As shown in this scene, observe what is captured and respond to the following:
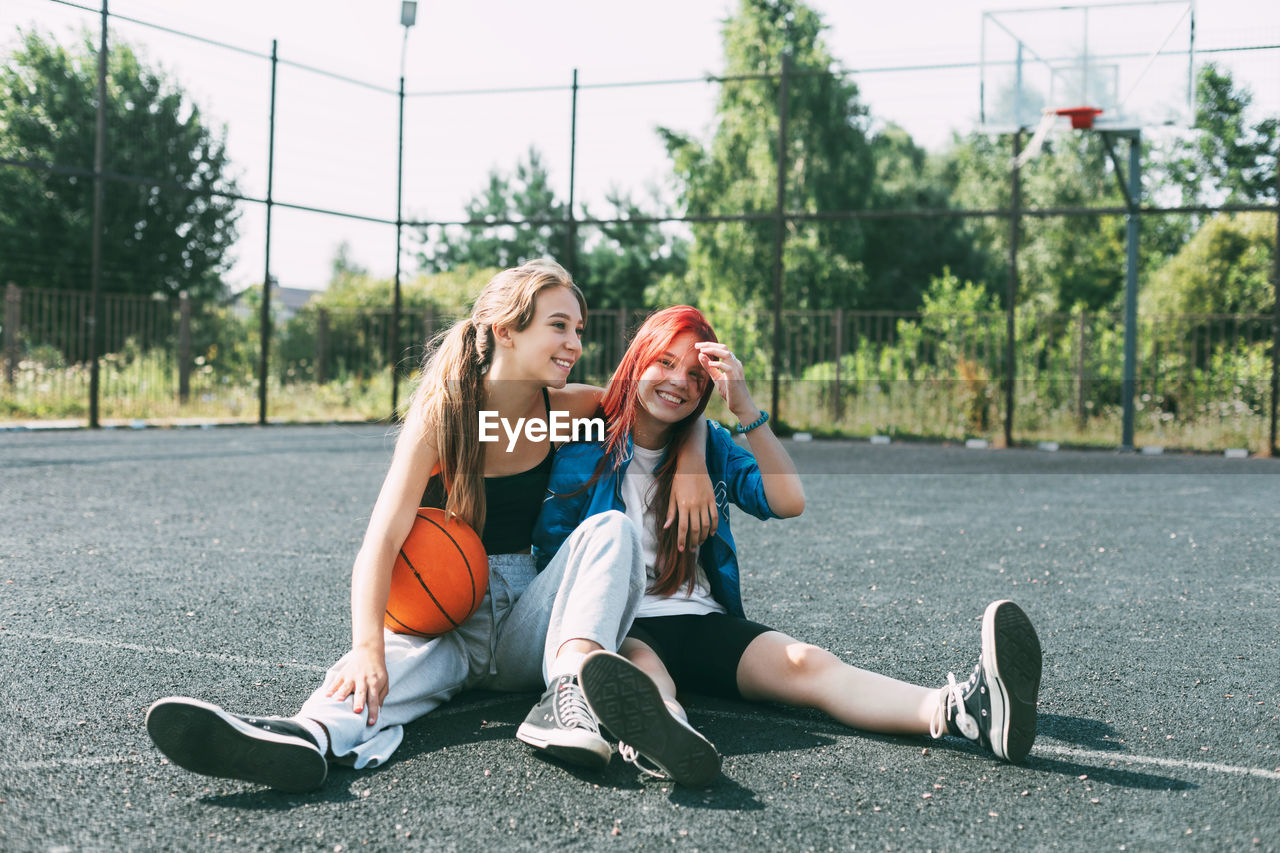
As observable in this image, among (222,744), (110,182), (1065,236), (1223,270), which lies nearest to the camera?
(222,744)

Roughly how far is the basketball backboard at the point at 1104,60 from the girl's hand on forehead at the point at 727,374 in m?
8.72

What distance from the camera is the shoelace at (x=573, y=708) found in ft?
6.62

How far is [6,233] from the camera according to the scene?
17766 millimetres

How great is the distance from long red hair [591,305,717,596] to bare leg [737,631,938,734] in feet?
0.82

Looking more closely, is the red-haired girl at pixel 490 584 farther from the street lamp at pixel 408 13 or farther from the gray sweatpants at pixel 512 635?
the street lamp at pixel 408 13

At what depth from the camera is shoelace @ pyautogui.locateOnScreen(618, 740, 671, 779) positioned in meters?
2.05

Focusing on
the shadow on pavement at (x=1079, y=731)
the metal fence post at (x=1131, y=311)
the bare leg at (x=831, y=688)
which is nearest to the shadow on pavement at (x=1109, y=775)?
the shadow on pavement at (x=1079, y=731)

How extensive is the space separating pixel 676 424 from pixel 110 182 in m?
17.2

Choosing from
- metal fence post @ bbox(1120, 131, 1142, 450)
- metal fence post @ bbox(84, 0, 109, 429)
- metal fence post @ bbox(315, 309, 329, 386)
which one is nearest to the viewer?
metal fence post @ bbox(84, 0, 109, 429)

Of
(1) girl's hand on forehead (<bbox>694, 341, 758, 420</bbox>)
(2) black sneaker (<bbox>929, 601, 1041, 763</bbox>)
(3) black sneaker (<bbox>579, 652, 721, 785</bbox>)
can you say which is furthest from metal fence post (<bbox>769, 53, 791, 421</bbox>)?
(3) black sneaker (<bbox>579, 652, 721, 785</bbox>)

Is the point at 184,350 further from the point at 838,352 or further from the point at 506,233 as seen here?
the point at 506,233

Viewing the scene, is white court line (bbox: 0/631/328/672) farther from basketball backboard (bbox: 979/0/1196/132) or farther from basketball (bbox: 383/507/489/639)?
basketball backboard (bbox: 979/0/1196/132)

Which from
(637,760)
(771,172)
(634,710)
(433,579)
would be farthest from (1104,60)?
(771,172)

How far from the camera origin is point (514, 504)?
2.60 m
